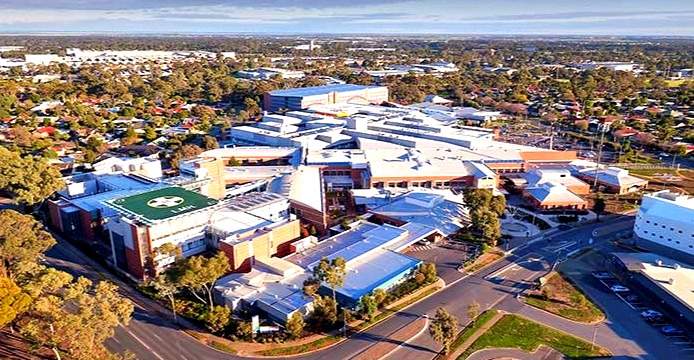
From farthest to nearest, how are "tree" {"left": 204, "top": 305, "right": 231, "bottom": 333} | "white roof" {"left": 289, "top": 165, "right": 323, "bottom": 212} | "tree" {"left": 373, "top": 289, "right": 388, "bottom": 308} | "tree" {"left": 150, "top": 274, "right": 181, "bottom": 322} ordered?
"white roof" {"left": 289, "top": 165, "right": 323, "bottom": 212} < "tree" {"left": 373, "top": 289, "right": 388, "bottom": 308} < "tree" {"left": 150, "top": 274, "right": 181, "bottom": 322} < "tree" {"left": 204, "top": 305, "right": 231, "bottom": 333}

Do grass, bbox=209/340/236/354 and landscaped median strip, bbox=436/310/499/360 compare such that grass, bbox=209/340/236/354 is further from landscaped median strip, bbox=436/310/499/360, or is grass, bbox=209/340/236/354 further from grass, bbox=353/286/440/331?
landscaped median strip, bbox=436/310/499/360

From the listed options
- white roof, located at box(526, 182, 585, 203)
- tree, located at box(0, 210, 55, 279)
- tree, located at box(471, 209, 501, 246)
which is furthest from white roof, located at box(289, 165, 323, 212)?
white roof, located at box(526, 182, 585, 203)

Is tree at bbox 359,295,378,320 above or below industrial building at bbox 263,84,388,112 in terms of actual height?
below

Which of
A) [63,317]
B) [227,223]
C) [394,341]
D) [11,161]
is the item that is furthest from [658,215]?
[11,161]

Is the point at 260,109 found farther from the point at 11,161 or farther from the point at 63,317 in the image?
the point at 63,317

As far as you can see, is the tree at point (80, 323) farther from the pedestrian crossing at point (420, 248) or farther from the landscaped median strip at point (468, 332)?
the pedestrian crossing at point (420, 248)

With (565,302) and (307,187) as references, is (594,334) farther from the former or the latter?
(307,187)
